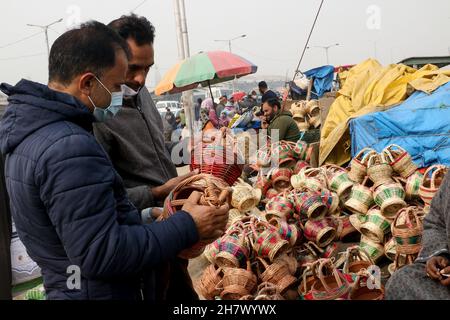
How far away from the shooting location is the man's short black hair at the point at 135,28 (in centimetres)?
210

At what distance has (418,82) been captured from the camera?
6.02 m

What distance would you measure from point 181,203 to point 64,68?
677mm

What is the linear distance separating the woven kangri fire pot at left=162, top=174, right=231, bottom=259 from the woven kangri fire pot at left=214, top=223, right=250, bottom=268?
5.64ft

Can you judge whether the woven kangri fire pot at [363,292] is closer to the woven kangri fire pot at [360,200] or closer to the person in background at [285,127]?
the woven kangri fire pot at [360,200]

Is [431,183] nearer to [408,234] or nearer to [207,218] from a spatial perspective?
[408,234]

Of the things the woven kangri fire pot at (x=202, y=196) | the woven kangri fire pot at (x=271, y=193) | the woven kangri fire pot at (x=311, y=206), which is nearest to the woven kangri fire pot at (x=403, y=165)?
the woven kangri fire pot at (x=311, y=206)

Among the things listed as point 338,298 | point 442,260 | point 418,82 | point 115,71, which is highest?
point 115,71

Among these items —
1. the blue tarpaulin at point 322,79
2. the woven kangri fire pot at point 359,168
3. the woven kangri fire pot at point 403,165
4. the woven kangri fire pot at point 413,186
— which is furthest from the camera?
the blue tarpaulin at point 322,79

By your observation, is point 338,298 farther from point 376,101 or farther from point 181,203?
point 376,101

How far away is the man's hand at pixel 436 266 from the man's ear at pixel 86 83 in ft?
6.46

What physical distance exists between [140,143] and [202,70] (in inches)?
238

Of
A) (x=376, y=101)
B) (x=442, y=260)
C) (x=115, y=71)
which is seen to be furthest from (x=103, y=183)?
(x=376, y=101)

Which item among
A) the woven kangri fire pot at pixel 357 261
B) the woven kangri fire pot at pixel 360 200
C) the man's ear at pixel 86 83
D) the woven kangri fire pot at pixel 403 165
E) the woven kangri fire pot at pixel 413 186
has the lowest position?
the woven kangri fire pot at pixel 357 261
